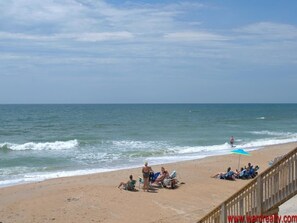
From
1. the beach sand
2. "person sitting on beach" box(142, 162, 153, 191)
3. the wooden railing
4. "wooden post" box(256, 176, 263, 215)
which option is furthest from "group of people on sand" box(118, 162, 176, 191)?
"wooden post" box(256, 176, 263, 215)

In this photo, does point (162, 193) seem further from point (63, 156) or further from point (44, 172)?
point (63, 156)

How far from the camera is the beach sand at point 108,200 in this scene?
14.8 meters

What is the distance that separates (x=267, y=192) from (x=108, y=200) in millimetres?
8914

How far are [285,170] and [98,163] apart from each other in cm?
2018

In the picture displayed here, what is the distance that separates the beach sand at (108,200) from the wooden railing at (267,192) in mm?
4205

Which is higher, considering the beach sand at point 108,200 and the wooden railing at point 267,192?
the wooden railing at point 267,192

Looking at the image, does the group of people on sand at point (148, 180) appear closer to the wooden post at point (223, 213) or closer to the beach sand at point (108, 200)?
the beach sand at point (108, 200)

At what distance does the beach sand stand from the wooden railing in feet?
13.8

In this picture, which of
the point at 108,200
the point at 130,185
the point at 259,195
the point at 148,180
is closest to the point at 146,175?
the point at 148,180

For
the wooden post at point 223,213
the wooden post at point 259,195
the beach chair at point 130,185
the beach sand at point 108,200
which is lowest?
the beach sand at point 108,200

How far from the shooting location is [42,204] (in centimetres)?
1650

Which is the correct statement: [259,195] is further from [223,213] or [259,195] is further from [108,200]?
[108,200]

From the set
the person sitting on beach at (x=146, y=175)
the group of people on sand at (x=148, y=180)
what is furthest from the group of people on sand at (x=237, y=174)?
the person sitting on beach at (x=146, y=175)

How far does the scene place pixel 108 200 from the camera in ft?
55.4
